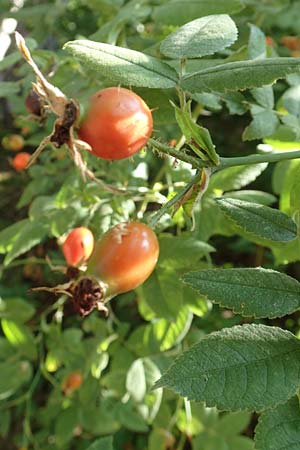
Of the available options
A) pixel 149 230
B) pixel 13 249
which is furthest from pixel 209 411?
pixel 149 230

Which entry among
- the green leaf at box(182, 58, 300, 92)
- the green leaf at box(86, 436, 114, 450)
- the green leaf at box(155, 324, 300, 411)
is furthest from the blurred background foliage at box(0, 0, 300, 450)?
the green leaf at box(155, 324, 300, 411)

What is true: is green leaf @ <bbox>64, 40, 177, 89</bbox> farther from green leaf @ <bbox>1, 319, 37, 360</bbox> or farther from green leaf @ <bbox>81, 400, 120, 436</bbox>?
green leaf @ <bbox>81, 400, 120, 436</bbox>

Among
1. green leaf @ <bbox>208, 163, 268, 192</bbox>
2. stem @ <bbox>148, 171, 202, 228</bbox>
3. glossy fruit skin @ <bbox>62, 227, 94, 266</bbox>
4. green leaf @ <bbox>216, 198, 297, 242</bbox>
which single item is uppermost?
stem @ <bbox>148, 171, 202, 228</bbox>

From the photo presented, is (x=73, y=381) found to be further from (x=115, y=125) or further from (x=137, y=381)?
(x=115, y=125)

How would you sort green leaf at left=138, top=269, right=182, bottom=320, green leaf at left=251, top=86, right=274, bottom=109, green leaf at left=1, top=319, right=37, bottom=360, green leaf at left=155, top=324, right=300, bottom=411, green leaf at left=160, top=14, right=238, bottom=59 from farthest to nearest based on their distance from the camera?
green leaf at left=1, top=319, right=37, bottom=360, green leaf at left=138, top=269, right=182, bottom=320, green leaf at left=251, top=86, right=274, bottom=109, green leaf at left=160, top=14, right=238, bottom=59, green leaf at left=155, top=324, right=300, bottom=411

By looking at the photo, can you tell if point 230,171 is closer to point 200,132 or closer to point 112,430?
point 200,132

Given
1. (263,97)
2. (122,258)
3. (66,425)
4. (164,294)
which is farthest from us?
(66,425)

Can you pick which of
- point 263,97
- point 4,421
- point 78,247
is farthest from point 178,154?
point 4,421
